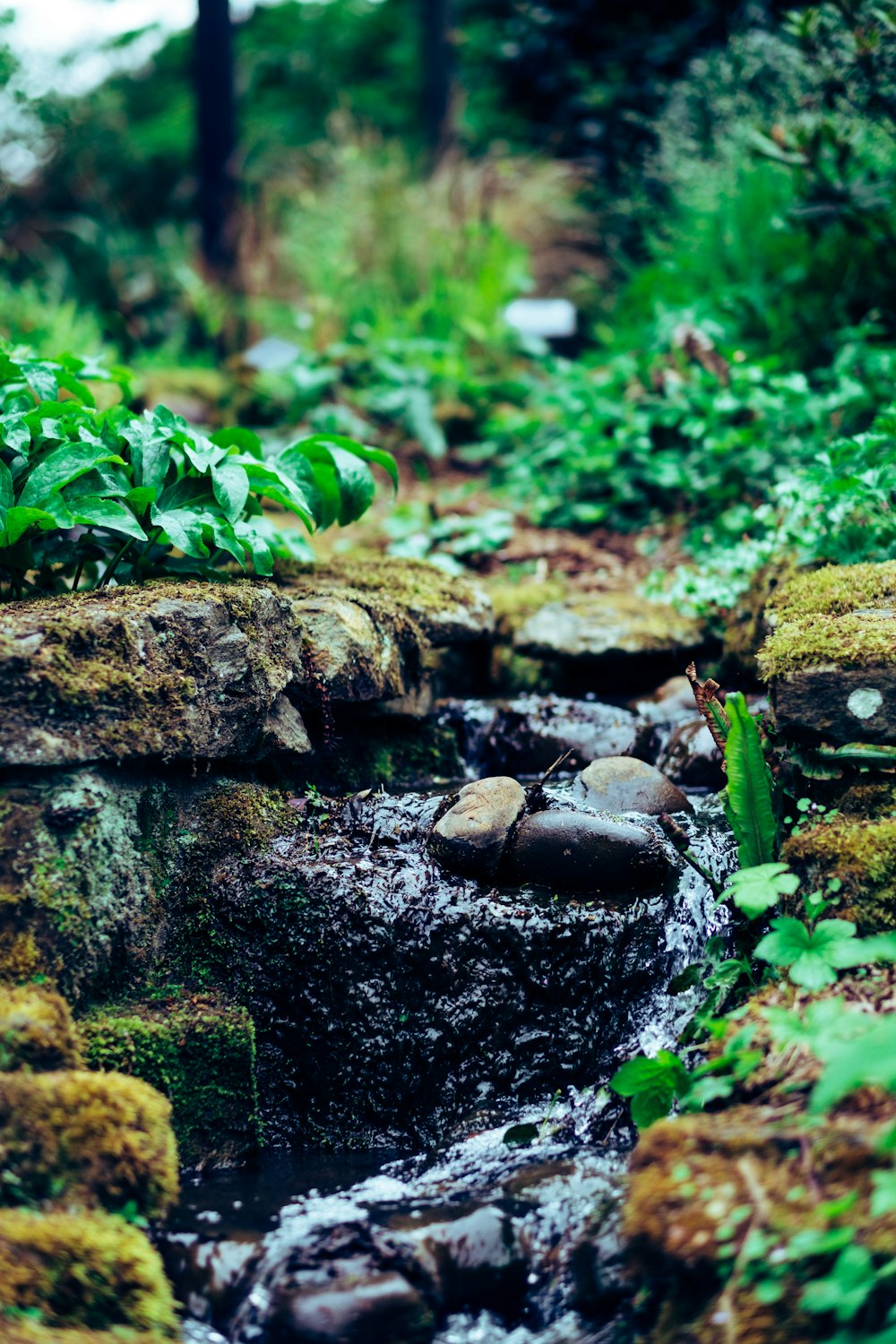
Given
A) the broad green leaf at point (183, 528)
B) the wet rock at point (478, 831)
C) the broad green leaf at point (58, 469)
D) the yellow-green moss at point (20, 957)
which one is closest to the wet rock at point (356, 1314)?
the yellow-green moss at point (20, 957)

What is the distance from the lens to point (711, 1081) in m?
1.84

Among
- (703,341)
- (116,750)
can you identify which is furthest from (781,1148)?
(703,341)

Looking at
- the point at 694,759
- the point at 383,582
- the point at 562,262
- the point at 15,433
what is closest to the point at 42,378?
the point at 15,433

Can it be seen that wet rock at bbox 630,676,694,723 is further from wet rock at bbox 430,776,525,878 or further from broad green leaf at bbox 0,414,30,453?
broad green leaf at bbox 0,414,30,453

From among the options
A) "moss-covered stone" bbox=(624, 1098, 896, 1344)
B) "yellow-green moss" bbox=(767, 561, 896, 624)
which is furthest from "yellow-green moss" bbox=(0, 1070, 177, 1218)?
"yellow-green moss" bbox=(767, 561, 896, 624)

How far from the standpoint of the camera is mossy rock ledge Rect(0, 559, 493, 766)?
217 centimetres

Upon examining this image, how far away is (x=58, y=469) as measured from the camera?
244 cm

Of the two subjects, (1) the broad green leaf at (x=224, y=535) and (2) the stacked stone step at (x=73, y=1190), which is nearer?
(2) the stacked stone step at (x=73, y=1190)

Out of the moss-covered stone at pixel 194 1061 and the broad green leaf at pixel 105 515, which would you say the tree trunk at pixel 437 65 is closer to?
the broad green leaf at pixel 105 515

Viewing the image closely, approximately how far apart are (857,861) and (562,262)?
6.49 meters

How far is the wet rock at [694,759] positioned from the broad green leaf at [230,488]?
1618mm

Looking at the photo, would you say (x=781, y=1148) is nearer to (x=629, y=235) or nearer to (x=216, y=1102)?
(x=216, y=1102)

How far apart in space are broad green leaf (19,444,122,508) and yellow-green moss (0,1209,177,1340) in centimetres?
153

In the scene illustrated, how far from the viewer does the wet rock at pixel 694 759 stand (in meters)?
3.18
